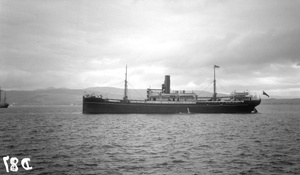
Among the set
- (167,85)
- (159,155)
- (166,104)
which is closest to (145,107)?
(166,104)

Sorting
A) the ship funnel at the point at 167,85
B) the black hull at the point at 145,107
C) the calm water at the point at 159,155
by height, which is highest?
the ship funnel at the point at 167,85

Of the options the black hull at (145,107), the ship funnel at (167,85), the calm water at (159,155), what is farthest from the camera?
the ship funnel at (167,85)

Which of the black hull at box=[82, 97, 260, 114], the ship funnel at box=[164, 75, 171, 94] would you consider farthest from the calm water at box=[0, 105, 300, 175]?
the ship funnel at box=[164, 75, 171, 94]

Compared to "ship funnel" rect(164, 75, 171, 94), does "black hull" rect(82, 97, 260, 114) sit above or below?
below

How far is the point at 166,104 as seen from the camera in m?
69.2

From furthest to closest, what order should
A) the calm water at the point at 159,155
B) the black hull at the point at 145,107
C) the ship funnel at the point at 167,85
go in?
the ship funnel at the point at 167,85 < the black hull at the point at 145,107 < the calm water at the point at 159,155

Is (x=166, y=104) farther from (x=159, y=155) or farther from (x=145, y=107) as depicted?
(x=159, y=155)

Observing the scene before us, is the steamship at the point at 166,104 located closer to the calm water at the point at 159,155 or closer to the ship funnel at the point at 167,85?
the ship funnel at the point at 167,85

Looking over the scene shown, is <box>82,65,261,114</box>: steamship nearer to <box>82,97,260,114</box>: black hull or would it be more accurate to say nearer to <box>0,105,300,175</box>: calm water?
<box>82,97,260,114</box>: black hull

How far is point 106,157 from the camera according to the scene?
1970cm

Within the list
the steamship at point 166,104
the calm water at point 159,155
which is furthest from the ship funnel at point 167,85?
the calm water at point 159,155

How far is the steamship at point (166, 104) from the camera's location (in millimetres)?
68938

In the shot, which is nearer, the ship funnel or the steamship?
the steamship

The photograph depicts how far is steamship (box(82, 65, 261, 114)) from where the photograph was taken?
226ft
